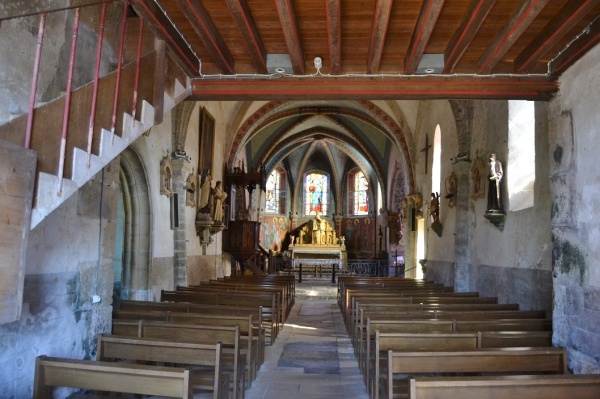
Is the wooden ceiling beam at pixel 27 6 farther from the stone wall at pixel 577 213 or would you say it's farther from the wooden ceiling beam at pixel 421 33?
the stone wall at pixel 577 213

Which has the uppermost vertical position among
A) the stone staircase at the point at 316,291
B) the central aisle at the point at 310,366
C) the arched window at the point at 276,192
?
the arched window at the point at 276,192

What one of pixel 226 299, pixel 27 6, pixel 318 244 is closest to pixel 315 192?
pixel 318 244

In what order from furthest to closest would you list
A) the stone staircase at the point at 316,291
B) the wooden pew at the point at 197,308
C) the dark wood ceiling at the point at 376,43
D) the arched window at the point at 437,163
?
the stone staircase at the point at 316,291, the arched window at the point at 437,163, the wooden pew at the point at 197,308, the dark wood ceiling at the point at 376,43

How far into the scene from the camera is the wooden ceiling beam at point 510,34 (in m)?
4.38

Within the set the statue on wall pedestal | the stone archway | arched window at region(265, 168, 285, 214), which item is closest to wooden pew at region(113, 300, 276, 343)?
the stone archway

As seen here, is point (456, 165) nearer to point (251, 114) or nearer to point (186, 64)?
point (186, 64)

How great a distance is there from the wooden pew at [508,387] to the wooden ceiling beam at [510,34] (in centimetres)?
312

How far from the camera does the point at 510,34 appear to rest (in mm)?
4844

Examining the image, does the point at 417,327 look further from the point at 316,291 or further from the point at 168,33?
the point at 316,291

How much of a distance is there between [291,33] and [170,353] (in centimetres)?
336

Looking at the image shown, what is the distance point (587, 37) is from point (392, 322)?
3632 millimetres

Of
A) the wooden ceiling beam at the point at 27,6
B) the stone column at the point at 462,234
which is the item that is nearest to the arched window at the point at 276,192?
the stone column at the point at 462,234

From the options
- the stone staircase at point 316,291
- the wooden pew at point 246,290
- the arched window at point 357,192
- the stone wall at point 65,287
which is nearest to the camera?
the stone wall at point 65,287

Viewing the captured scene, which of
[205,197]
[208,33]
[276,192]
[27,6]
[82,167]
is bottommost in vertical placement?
[82,167]
